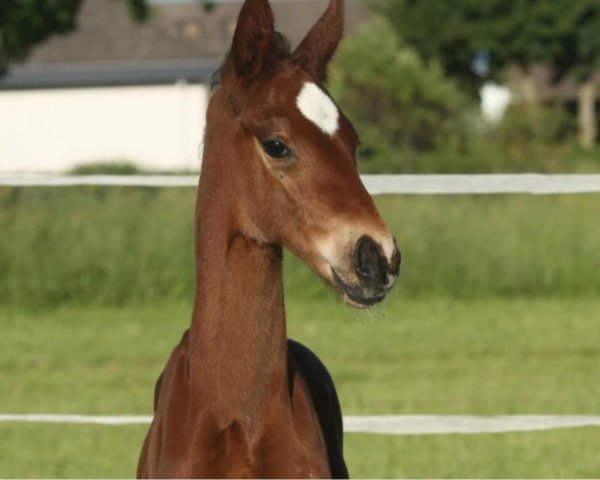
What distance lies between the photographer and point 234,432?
4.57m

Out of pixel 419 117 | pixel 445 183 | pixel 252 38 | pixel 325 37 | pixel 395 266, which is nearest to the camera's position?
pixel 395 266

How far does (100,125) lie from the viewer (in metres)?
53.1

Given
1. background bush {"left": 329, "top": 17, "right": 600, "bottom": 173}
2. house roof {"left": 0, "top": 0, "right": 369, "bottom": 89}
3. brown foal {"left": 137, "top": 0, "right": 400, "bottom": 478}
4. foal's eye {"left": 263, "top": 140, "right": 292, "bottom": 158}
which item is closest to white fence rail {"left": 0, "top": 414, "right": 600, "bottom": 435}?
brown foal {"left": 137, "top": 0, "right": 400, "bottom": 478}

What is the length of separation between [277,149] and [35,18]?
27526 mm

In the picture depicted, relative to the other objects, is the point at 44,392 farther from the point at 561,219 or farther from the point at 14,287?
the point at 561,219

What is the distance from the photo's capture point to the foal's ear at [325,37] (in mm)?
4777

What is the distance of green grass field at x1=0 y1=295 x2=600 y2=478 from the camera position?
826cm

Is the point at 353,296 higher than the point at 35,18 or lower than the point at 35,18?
lower

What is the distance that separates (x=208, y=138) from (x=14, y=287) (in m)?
11.4

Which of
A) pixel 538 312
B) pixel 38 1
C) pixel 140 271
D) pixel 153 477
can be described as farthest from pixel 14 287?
pixel 38 1

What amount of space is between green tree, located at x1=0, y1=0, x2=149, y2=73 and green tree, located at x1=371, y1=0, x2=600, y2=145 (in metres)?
28.4

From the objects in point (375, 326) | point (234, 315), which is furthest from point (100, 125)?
point (234, 315)

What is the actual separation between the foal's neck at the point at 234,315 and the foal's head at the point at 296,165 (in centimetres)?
7

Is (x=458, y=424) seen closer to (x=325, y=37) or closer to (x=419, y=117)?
(x=325, y=37)
